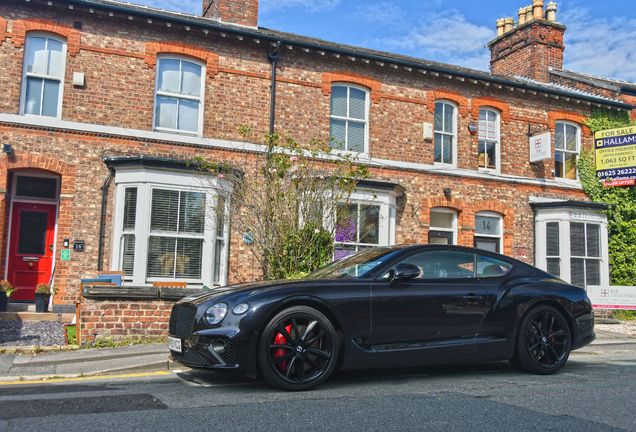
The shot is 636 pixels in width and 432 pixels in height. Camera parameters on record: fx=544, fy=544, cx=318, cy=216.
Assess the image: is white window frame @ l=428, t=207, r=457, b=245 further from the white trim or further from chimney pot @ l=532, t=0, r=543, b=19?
chimney pot @ l=532, t=0, r=543, b=19

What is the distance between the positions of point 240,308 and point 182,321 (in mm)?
732

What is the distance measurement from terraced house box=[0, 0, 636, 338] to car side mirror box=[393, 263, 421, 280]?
4.73 metres

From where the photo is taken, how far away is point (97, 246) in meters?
11.4

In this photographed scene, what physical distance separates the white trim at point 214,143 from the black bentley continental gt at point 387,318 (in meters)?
7.33

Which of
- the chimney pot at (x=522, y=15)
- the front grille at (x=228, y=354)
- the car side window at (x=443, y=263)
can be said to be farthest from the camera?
the chimney pot at (x=522, y=15)

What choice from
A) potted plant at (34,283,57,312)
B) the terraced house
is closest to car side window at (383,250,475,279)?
the terraced house

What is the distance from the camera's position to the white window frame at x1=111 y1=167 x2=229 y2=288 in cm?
1116

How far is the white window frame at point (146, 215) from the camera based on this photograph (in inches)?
439

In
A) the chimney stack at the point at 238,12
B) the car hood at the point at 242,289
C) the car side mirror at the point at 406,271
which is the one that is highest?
the chimney stack at the point at 238,12

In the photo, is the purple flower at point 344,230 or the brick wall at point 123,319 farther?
the purple flower at point 344,230

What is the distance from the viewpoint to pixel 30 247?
12.5m

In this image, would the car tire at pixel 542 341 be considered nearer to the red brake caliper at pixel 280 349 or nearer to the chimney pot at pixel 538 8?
the red brake caliper at pixel 280 349

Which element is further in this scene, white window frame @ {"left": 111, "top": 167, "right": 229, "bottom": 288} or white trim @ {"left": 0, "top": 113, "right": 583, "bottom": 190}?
white trim @ {"left": 0, "top": 113, "right": 583, "bottom": 190}

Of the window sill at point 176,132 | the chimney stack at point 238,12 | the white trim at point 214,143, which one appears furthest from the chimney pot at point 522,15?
the window sill at point 176,132
